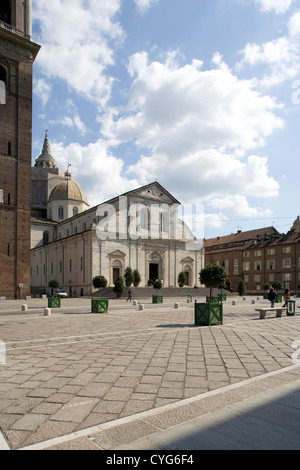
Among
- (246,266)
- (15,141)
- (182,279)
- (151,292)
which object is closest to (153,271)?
(182,279)

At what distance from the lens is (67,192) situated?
57.1 metres

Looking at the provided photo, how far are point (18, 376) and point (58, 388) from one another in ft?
3.70

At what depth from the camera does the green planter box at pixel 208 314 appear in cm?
1295

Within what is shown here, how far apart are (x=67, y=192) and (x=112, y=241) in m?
18.9

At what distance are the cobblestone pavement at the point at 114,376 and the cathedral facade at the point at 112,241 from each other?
1242 inches

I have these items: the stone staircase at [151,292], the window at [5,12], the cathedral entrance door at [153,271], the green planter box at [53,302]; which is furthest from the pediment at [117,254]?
the window at [5,12]

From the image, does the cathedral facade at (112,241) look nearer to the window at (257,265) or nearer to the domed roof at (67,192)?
the domed roof at (67,192)

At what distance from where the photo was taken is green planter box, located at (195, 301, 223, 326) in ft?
42.5

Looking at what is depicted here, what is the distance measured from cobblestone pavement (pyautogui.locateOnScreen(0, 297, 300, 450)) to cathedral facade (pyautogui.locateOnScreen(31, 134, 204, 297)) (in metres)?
31.6

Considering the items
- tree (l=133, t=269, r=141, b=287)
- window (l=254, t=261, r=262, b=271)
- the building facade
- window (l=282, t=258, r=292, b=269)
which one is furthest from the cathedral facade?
window (l=282, t=258, r=292, b=269)

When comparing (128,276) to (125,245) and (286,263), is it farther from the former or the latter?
(286,263)

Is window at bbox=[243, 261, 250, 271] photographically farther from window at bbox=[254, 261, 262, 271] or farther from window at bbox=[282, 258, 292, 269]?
window at bbox=[282, 258, 292, 269]
